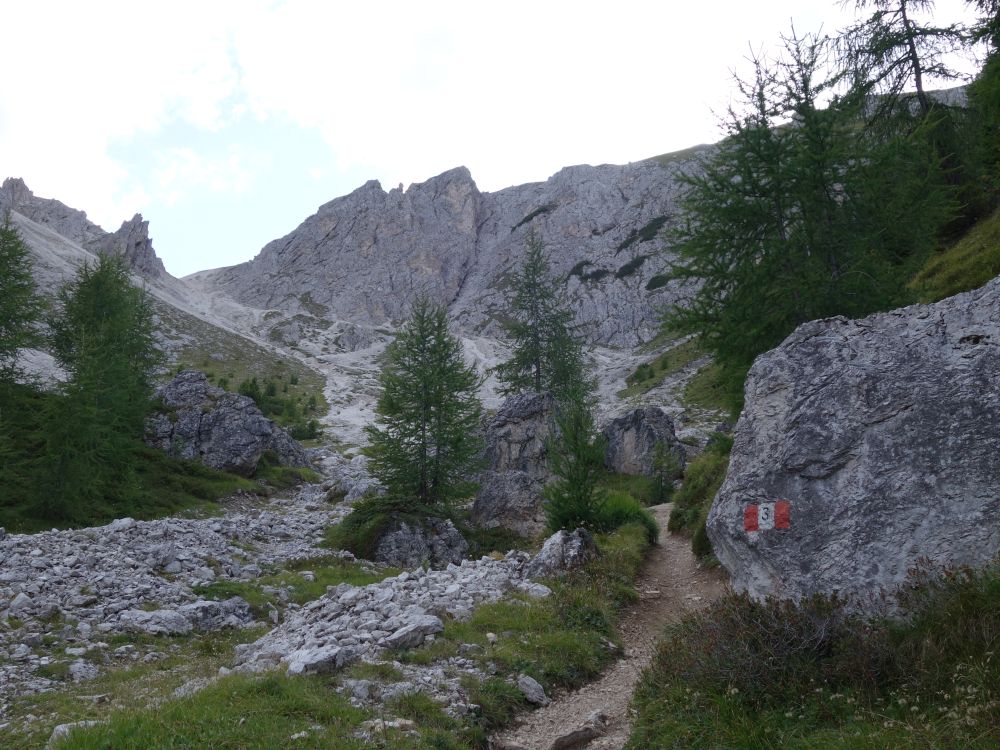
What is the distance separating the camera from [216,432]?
1433 inches

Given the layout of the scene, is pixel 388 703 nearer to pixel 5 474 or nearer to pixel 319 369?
pixel 5 474

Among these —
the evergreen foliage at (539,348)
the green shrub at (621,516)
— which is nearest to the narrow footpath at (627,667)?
the green shrub at (621,516)

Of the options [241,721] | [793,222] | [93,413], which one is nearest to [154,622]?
[241,721]

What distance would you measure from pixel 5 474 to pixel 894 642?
85.5ft

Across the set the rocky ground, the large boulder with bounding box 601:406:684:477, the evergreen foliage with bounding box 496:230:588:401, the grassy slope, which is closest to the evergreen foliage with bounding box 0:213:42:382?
the rocky ground

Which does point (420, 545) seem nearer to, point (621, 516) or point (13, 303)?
point (621, 516)

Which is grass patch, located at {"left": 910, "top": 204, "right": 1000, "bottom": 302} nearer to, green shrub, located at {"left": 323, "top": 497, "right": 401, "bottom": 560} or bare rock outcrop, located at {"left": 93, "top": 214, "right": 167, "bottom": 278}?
green shrub, located at {"left": 323, "top": 497, "right": 401, "bottom": 560}

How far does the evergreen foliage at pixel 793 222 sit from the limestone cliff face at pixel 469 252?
397ft

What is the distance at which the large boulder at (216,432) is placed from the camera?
35.3 meters

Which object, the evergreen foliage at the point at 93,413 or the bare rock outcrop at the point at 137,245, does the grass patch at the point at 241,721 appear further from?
the bare rock outcrop at the point at 137,245

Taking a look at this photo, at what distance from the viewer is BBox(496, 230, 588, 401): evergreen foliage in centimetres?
4416

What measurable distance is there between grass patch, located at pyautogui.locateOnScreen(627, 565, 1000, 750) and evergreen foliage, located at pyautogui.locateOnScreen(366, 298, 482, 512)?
1835 centimetres

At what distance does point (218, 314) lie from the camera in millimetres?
160750

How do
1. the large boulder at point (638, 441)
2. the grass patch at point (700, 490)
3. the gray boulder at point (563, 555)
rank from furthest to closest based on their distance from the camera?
the large boulder at point (638, 441) < the grass patch at point (700, 490) < the gray boulder at point (563, 555)
